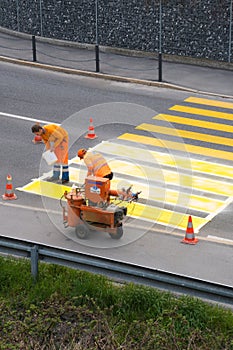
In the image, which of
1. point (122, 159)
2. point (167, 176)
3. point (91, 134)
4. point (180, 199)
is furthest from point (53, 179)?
point (91, 134)

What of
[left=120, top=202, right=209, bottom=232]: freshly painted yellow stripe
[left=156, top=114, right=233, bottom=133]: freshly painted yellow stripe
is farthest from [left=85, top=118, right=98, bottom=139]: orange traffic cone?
[left=120, top=202, right=209, bottom=232]: freshly painted yellow stripe

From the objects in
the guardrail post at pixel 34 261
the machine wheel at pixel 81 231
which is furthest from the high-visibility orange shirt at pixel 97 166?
the guardrail post at pixel 34 261

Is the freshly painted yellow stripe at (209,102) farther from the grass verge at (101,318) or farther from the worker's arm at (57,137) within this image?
the grass verge at (101,318)

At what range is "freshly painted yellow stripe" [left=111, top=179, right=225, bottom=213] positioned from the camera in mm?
15766

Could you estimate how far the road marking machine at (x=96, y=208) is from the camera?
44.8 ft

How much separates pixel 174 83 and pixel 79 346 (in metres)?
13.7

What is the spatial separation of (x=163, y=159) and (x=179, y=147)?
71 cm

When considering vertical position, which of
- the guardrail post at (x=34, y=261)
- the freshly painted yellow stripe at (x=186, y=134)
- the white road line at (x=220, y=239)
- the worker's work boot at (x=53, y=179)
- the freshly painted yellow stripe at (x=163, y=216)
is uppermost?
the guardrail post at (x=34, y=261)

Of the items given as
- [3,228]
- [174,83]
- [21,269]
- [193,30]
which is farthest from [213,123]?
[21,269]

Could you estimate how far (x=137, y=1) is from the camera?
1004 inches

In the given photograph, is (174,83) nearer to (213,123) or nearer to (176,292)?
(213,123)

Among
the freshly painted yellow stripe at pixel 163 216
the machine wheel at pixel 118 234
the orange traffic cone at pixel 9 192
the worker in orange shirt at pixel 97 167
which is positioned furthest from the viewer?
the orange traffic cone at pixel 9 192

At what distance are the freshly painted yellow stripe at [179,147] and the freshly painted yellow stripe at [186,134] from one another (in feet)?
1.31

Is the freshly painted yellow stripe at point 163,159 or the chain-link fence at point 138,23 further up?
the chain-link fence at point 138,23
